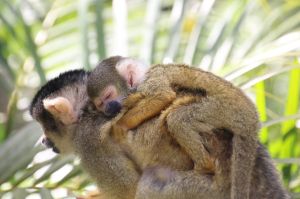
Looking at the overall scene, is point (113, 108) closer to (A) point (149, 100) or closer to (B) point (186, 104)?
(A) point (149, 100)

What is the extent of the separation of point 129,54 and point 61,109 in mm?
1095

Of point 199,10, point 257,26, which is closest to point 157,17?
point 199,10

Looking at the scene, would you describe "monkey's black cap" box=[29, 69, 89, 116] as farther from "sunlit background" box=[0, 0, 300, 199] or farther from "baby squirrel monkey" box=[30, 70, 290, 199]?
"sunlit background" box=[0, 0, 300, 199]

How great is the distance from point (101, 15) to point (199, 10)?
0.61 m

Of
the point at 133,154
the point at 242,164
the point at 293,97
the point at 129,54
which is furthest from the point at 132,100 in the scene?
the point at 129,54

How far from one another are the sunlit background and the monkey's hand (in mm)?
433

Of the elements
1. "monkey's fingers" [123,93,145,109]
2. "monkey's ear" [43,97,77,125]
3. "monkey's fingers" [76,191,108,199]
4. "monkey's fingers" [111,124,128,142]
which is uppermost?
"monkey's ear" [43,97,77,125]

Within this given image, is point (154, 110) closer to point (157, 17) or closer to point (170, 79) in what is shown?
point (170, 79)

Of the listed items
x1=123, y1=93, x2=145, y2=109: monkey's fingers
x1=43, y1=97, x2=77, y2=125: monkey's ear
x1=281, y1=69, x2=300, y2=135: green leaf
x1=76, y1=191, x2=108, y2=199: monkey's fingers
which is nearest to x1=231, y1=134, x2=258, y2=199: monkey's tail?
x1=123, y1=93, x2=145, y2=109: monkey's fingers

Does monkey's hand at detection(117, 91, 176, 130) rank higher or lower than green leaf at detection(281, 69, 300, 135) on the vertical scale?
higher

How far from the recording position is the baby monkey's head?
351 cm

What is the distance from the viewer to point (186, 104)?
3330mm

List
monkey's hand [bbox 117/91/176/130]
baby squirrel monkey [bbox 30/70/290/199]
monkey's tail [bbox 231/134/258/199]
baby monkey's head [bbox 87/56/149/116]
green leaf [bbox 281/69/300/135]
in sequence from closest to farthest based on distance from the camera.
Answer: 1. monkey's tail [bbox 231/134/258/199]
2. baby squirrel monkey [bbox 30/70/290/199]
3. monkey's hand [bbox 117/91/176/130]
4. baby monkey's head [bbox 87/56/149/116]
5. green leaf [bbox 281/69/300/135]

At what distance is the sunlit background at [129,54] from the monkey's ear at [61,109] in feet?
0.90
